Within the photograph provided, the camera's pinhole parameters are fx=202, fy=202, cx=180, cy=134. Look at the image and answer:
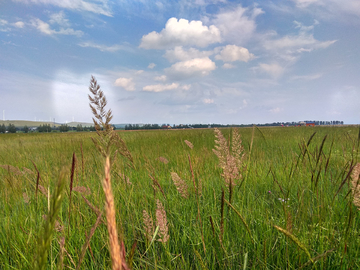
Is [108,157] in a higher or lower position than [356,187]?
higher

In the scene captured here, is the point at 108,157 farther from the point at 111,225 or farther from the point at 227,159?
the point at 227,159

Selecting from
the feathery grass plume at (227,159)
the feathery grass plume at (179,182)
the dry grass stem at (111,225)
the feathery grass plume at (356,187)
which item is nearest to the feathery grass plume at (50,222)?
the dry grass stem at (111,225)

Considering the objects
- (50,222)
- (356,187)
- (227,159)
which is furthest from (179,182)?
(50,222)

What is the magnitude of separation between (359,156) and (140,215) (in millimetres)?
1738

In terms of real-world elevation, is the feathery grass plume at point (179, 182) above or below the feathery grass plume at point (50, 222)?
below

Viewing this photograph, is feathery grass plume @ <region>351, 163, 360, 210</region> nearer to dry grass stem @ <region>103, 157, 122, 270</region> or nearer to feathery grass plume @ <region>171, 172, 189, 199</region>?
feathery grass plume @ <region>171, 172, 189, 199</region>

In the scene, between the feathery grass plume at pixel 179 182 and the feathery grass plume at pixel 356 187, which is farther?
the feathery grass plume at pixel 179 182

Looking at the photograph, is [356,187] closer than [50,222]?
No

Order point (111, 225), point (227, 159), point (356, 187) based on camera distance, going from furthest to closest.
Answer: point (227, 159), point (356, 187), point (111, 225)

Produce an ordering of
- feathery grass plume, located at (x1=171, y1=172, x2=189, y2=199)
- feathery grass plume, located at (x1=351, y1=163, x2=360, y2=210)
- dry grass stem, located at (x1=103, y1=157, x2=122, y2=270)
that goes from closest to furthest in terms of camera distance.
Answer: dry grass stem, located at (x1=103, y1=157, x2=122, y2=270), feathery grass plume, located at (x1=351, y1=163, x2=360, y2=210), feathery grass plume, located at (x1=171, y1=172, x2=189, y2=199)

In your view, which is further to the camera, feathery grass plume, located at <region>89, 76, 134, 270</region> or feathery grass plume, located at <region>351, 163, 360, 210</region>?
feathery grass plume, located at <region>351, 163, 360, 210</region>

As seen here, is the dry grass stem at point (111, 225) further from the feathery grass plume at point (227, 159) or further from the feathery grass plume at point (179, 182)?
the feathery grass plume at point (179, 182)

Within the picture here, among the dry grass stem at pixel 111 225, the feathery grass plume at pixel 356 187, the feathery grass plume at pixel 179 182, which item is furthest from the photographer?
the feathery grass plume at pixel 179 182

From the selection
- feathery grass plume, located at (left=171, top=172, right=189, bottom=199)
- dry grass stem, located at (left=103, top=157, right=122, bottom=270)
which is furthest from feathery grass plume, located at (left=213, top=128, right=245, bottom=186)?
dry grass stem, located at (left=103, top=157, right=122, bottom=270)
